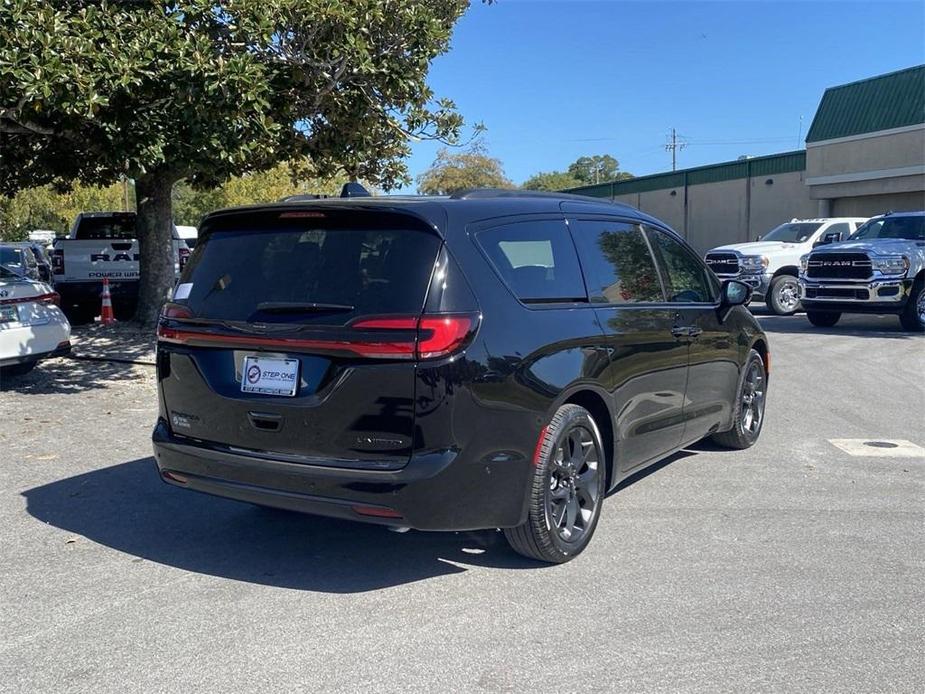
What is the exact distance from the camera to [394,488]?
4070 millimetres

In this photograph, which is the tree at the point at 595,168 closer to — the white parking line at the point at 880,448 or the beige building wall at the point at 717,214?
the beige building wall at the point at 717,214

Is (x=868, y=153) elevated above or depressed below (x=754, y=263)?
above

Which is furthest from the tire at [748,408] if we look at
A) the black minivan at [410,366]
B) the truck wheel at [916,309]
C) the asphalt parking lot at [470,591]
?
the truck wheel at [916,309]

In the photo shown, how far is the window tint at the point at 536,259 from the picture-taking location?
14.9 ft

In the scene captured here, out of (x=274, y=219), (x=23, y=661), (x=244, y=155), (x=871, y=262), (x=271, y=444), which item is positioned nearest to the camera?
(x=23, y=661)

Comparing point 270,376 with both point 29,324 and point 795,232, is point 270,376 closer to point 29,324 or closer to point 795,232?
point 29,324

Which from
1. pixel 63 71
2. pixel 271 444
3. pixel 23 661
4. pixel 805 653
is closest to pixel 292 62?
pixel 63 71

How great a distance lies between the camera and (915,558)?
4.93 metres

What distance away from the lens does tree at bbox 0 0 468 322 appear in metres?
8.23

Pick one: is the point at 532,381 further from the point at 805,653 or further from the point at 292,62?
the point at 292,62

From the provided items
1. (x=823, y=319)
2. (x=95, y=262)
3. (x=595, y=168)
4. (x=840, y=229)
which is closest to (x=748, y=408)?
(x=823, y=319)

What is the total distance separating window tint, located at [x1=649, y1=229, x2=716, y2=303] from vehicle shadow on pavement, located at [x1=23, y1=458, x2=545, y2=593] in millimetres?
2143

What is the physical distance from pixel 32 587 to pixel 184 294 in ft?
5.42

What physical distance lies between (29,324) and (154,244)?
3.92 metres
